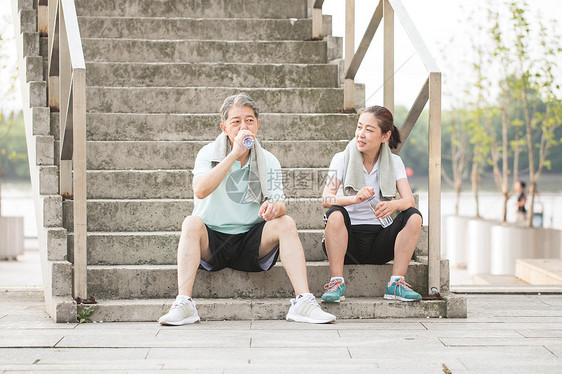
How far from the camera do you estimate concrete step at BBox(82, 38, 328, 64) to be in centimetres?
548

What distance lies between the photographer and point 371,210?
388cm

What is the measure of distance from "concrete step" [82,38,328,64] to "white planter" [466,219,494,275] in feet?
16.6

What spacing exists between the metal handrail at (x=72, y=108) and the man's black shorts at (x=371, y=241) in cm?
116

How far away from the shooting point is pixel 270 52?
18.6 feet

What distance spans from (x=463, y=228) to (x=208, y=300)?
8274mm

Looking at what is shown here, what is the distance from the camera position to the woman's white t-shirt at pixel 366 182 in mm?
3844

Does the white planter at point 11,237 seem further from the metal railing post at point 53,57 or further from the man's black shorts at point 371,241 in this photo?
the man's black shorts at point 371,241

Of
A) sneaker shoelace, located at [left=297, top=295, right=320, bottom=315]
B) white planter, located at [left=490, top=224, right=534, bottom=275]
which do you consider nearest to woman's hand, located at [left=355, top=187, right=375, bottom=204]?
sneaker shoelace, located at [left=297, top=295, right=320, bottom=315]

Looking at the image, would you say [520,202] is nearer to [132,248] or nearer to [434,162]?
[434,162]

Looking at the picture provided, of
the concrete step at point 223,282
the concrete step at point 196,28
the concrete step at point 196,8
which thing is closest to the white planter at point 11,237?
the concrete step at point 196,8

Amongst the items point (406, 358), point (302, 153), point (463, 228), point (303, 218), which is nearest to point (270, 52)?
point (302, 153)

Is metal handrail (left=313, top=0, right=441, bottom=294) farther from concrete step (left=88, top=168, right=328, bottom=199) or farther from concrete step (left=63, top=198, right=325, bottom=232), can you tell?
Answer: concrete step (left=88, top=168, right=328, bottom=199)

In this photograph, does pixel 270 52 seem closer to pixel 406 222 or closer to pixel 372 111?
pixel 372 111

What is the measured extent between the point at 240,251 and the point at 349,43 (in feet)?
6.72
